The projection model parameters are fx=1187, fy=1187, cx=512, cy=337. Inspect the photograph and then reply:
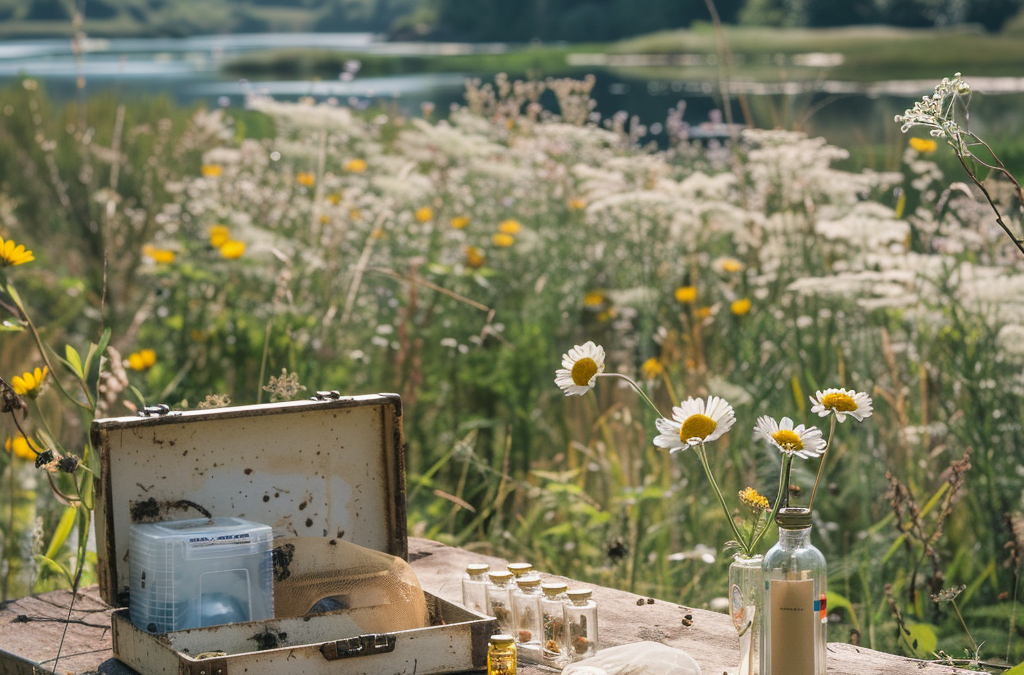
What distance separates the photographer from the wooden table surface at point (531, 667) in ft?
5.22

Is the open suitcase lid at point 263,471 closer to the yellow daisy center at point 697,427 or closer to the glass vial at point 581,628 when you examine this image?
the glass vial at point 581,628

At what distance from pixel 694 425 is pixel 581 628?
1.20 ft

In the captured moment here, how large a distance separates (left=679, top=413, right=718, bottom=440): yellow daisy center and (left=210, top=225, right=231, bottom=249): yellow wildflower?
2846 millimetres

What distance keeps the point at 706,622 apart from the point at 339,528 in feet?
1.92

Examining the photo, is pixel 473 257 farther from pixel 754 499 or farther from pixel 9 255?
pixel 754 499

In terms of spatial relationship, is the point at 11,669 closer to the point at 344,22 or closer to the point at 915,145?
the point at 915,145

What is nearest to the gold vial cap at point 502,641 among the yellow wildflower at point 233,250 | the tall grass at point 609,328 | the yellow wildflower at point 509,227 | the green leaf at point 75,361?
the green leaf at point 75,361

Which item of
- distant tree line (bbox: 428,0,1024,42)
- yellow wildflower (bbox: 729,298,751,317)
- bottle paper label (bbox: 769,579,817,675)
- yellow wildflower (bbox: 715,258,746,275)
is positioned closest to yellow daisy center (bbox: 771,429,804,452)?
bottle paper label (bbox: 769,579,817,675)

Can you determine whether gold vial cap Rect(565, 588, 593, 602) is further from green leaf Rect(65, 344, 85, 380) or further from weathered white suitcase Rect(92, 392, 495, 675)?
green leaf Rect(65, 344, 85, 380)

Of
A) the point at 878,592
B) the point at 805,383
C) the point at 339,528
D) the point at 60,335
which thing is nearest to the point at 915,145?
the point at 805,383

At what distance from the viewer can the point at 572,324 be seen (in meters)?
4.04

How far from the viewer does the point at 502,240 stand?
4.20 m

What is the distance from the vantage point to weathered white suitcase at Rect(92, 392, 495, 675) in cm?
150

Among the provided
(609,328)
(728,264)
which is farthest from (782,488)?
(609,328)
